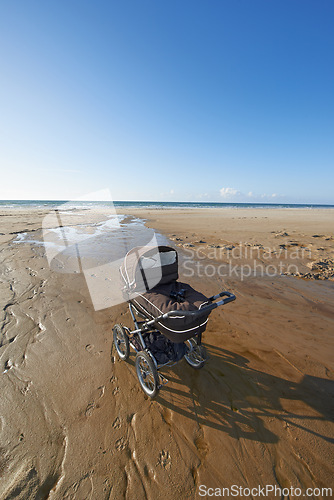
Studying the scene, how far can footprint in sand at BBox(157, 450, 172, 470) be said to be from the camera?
226cm

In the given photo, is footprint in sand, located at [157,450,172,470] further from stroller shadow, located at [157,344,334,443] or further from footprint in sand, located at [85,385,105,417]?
footprint in sand, located at [85,385,105,417]

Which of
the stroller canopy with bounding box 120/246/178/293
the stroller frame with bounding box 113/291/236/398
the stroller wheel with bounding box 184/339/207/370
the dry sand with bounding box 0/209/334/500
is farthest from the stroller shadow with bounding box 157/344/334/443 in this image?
the stroller canopy with bounding box 120/246/178/293

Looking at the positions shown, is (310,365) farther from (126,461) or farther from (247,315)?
(126,461)

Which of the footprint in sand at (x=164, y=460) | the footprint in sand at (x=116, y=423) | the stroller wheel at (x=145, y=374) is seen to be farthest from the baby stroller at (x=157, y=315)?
the footprint in sand at (x=164, y=460)

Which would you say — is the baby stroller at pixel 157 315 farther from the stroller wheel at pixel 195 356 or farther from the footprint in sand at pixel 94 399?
the footprint in sand at pixel 94 399

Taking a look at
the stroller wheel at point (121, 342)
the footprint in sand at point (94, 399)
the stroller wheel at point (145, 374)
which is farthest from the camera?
the stroller wheel at point (121, 342)

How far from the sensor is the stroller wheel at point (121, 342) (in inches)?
139

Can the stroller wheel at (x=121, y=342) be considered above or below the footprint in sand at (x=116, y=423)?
above

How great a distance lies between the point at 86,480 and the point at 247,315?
435cm

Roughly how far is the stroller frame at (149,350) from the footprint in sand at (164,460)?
0.62 m

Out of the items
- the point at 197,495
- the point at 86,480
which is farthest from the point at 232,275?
the point at 86,480

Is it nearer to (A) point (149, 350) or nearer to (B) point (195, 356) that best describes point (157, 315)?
(A) point (149, 350)

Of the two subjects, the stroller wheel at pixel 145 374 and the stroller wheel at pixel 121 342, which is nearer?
the stroller wheel at pixel 145 374

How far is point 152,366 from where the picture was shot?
2.73m
